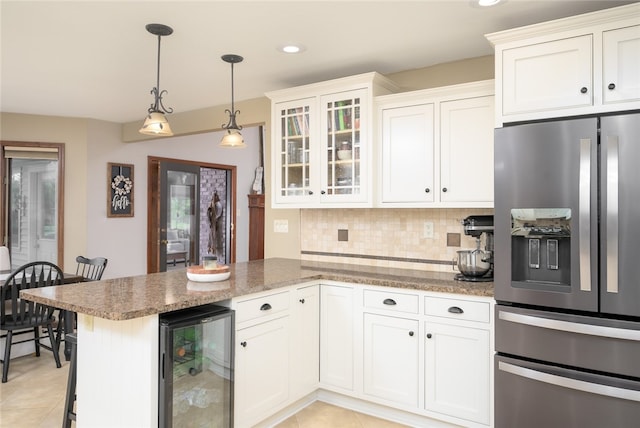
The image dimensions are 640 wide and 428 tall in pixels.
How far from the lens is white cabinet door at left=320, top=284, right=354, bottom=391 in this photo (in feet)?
9.77

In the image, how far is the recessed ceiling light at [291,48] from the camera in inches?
114

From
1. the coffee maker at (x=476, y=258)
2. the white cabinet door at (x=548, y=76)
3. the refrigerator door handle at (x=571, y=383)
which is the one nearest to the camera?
the refrigerator door handle at (x=571, y=383)

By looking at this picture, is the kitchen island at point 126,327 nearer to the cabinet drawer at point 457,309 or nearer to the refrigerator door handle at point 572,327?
the cabinet drawer at point 457,309

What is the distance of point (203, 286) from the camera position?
2.54 meters

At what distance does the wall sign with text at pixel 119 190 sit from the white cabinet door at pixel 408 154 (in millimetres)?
3768

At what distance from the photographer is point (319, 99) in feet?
11.1

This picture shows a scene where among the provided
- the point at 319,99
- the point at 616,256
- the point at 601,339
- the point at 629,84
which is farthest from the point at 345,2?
the point at 601,339

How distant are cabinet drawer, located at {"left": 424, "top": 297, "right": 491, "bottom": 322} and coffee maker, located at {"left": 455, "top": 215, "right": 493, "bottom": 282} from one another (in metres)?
0.27

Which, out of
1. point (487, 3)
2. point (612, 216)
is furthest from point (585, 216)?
point (487, 3)

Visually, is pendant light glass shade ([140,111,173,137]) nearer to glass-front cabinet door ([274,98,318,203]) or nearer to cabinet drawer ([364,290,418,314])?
glass-front cabinet door ([274,98,318,203])

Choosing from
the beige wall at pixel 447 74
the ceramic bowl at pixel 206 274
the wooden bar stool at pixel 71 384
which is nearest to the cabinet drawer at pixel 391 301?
the ceramic bowl at pixel 206 274

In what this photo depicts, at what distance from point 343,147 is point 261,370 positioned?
5.48ft

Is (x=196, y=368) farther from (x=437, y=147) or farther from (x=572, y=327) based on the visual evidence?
(x=437, y=147)

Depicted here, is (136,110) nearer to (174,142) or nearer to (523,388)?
(174,142)
